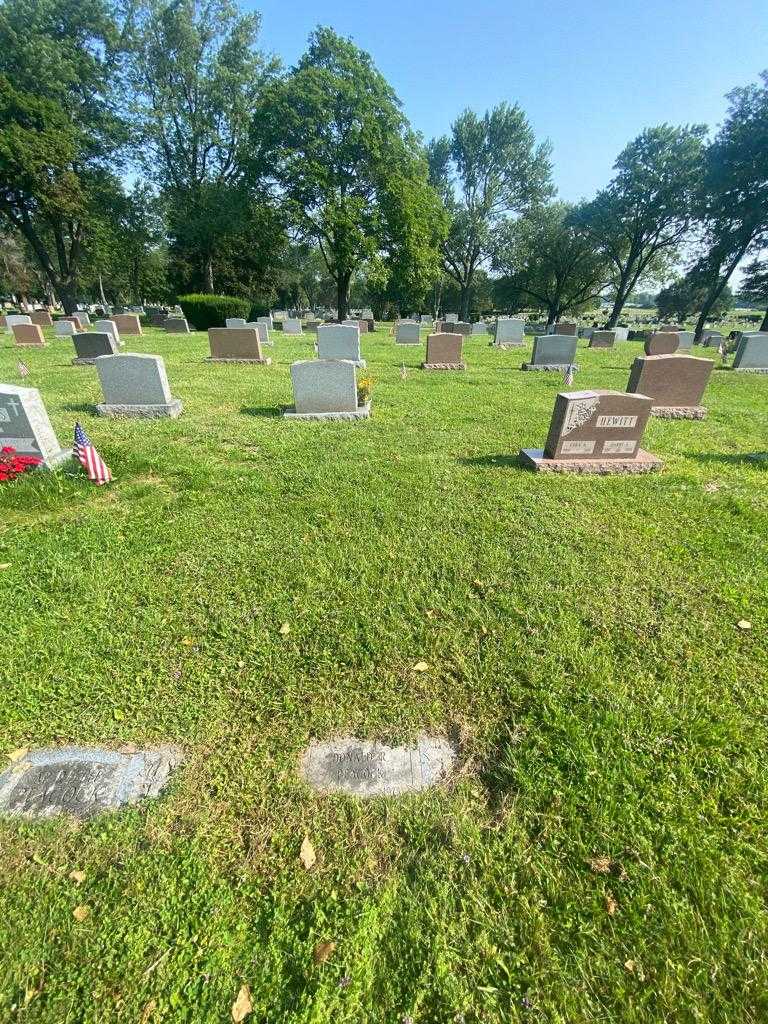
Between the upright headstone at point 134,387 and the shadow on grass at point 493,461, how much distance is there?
5.21m

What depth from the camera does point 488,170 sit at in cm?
3572

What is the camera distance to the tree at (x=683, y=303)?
60.0 metres

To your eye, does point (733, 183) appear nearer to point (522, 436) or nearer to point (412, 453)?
point (522, 436)

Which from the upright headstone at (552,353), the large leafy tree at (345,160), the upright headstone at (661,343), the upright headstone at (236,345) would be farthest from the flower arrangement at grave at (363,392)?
the large leafy tree at (345,160)

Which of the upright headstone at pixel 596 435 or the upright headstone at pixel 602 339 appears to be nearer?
the upright headstone at pixel 596 435

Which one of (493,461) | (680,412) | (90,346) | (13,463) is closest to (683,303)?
(680,412)

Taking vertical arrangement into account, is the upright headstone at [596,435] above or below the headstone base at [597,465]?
above

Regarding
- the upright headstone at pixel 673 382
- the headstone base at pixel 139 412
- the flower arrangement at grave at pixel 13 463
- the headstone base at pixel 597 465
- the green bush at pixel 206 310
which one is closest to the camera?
the flower arrangement at grave at pixel 13 463

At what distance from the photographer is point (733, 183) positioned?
24.7m

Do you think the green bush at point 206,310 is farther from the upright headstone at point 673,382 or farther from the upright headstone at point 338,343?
the upright headstone at point 673,382

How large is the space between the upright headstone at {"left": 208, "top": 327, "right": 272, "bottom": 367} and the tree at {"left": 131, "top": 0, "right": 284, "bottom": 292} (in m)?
17.6

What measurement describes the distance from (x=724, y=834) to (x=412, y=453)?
486 cm

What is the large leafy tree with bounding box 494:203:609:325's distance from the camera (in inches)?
1476

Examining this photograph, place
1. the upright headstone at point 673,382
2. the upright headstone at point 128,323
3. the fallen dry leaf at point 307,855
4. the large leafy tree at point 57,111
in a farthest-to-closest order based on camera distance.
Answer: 1. the large leafy tree at point 57,111
2. the upright headstone at point 128,323
3. the upright headstone at point 673,382
4. the fallen dry leaf at point 307,855
